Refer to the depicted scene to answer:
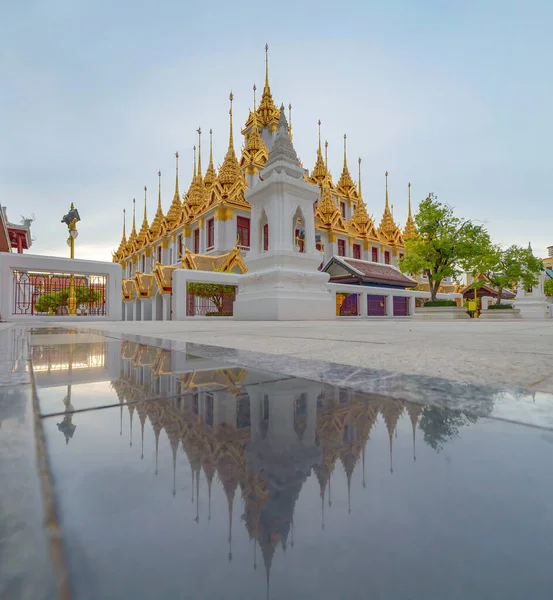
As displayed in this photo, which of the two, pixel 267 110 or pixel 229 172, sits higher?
pixel 267 110

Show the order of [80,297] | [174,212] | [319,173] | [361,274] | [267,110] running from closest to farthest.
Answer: [80,297]
[361,274]
[267,110]
[319,173]
[174,212]

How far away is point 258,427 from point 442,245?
50.4 ft

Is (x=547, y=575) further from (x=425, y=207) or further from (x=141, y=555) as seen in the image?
(x=425, y=207)

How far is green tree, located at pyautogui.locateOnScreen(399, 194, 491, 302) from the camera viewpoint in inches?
563

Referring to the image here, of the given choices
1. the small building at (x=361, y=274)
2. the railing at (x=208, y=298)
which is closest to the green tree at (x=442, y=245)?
the small building at (x=361, y=274)

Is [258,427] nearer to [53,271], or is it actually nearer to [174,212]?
[53,271]

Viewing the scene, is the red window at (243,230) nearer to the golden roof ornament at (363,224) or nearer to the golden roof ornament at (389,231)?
the golden roof ornament at (363,224)

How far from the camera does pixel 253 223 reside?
9.89 m

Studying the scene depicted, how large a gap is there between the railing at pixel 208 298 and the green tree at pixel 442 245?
7621mm

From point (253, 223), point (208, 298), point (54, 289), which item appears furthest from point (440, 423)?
point (54, 289)

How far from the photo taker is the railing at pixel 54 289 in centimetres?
1027

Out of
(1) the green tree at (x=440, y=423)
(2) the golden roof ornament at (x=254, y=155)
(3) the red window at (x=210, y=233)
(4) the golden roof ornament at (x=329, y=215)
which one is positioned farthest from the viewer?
(4) the golden roof ornament at (x=329, y=215)

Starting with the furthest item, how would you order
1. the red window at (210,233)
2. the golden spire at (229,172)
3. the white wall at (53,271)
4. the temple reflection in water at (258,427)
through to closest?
the red window at (210,233)
the golden spire at (229,172)
the white wall at (53,271)
the temple reflection in water at (258,427)

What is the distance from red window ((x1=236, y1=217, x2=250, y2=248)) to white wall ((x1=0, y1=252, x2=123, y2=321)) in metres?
9.51
